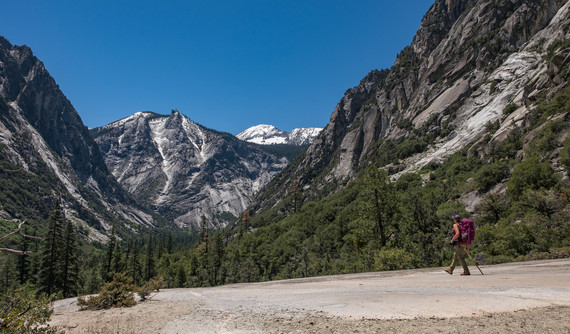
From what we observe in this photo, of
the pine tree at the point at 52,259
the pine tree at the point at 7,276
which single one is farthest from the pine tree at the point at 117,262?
the pine tree at the point at 7,276

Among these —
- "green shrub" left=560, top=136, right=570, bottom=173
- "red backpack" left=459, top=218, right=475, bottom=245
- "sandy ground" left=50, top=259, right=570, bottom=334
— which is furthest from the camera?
"green shrub" left=560, top=136, right=570, bottom=173

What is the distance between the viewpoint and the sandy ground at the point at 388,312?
477 cm

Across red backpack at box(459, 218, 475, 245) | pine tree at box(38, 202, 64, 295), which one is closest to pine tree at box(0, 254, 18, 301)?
pine tree at box(38, 202, 64, 295)

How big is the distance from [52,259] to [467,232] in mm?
49749

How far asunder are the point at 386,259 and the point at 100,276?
61651 mm

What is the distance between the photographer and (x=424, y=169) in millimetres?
64875

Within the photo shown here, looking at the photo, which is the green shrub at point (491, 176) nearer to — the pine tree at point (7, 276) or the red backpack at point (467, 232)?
the red backpack at point (467, 232)

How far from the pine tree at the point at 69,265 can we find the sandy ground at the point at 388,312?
→ 42.2 m

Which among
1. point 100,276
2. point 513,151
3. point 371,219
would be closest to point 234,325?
point 371,219

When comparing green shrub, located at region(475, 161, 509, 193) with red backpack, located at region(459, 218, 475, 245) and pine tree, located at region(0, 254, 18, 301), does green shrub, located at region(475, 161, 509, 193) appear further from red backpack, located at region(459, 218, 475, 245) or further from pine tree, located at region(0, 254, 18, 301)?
pine tree, located at region(0, 254, 18, 301)

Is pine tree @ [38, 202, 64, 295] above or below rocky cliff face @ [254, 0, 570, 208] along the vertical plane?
below

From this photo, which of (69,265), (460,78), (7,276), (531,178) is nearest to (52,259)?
(69,265)

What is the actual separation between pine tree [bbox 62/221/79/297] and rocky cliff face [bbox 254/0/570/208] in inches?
2682

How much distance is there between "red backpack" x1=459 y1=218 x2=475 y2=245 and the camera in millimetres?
10305
